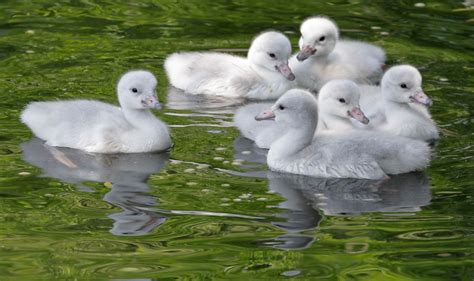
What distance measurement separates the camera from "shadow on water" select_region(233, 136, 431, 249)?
6.81 m

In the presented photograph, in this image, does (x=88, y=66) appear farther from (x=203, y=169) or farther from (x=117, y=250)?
(x=117, y=250)

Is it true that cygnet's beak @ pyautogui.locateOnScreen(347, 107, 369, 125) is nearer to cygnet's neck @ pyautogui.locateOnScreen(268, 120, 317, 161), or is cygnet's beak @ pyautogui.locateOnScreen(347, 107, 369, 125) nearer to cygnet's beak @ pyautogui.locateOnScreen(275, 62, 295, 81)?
cygnet's neck @ pyautogui.locateOnScreen(268, 120, 317, 161)

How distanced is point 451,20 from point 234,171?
12.1 feet

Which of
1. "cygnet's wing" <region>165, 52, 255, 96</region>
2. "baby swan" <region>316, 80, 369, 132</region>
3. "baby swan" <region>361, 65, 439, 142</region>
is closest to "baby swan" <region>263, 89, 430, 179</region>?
"baby swan" <region>316, 80, 369, 132</region>

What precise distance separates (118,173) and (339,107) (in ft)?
4.56

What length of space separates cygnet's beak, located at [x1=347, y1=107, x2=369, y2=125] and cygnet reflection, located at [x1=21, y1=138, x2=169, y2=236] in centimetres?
112

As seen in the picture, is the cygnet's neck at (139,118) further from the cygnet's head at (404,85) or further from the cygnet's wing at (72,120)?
the cygnet's head at (404,85)

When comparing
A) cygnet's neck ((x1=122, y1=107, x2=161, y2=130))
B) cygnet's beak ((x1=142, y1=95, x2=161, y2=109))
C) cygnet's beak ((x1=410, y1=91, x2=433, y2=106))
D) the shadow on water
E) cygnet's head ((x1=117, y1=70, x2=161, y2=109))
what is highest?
cygnet's head ((x1=117, y1=70, x2=161, y2=109))

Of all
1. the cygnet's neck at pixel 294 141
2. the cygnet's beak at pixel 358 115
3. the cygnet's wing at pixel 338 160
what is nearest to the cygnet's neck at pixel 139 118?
the cygnet's neck at pixel 294 141

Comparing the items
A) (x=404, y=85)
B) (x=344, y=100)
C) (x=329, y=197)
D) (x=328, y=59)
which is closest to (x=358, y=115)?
(x=344, y=100)

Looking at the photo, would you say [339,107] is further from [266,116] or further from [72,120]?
[72,120]

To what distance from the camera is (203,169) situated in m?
7.64

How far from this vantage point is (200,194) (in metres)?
7.22

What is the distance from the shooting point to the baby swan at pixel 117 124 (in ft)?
26.3
